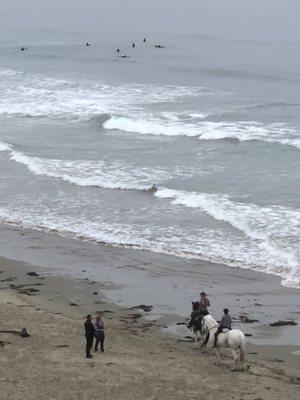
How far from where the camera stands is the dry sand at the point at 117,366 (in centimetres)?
1516

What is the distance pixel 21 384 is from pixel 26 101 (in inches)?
1775

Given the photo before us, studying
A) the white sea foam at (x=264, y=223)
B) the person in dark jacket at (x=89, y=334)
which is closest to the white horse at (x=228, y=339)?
the person in dark jacket at (x=89, y=334)

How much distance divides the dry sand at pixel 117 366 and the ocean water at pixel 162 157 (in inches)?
219

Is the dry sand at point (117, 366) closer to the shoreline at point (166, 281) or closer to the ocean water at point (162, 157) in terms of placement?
the shoreline at point (166, 281)

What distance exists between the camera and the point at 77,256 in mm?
24625

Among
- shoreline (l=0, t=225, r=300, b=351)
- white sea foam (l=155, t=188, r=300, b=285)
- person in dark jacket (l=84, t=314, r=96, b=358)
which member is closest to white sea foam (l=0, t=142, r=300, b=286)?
white sea foam (l=155, t=188, r=300, b=285)

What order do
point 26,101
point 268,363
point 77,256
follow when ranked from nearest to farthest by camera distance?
point 268,363 < point 77,256 < point 26,101

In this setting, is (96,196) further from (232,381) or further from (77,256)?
(232,381)

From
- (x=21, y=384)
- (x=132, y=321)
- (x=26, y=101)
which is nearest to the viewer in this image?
(x=21, y=384)

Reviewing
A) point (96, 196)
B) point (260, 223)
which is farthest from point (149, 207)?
point (260, 223)

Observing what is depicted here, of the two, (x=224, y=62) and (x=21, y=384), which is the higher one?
(x=224, y=62)

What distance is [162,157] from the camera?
3975 cm

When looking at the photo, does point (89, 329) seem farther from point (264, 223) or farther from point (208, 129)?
point (208, 129)

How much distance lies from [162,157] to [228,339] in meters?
23.8
